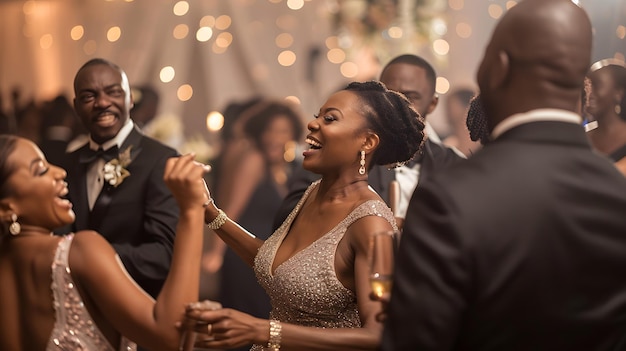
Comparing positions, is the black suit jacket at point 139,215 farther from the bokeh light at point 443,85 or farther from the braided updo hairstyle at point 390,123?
the bokeh light at point 443,85

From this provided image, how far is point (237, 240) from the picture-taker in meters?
3.10

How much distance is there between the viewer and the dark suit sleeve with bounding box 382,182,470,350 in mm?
1668

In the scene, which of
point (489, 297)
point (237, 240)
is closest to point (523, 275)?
point (489, 297)

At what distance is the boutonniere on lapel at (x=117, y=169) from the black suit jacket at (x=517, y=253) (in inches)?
81.7

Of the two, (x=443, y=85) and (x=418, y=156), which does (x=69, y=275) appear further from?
(x=443, y=85)

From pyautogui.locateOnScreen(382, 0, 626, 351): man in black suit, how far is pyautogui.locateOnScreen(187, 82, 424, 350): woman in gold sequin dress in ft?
2.32

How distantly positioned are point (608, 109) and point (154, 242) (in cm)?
218

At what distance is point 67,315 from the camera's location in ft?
7.60

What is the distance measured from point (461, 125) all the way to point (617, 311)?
4.96 m

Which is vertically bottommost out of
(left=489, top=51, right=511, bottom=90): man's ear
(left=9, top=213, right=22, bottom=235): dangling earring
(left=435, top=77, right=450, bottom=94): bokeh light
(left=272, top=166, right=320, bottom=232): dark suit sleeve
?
(left=435, top=77, right=450, bottom=94): bokeh light

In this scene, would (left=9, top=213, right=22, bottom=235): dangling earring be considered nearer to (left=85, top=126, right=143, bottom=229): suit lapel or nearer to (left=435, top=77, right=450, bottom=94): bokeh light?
(left=85, top=126, right=143, bottom=229): suit lapel

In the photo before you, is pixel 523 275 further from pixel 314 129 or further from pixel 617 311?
pixel 314 129

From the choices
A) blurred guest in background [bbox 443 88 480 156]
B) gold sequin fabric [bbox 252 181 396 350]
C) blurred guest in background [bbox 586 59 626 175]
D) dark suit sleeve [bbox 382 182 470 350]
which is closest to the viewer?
dark suit sleeve [bbox 382 182 470 350]

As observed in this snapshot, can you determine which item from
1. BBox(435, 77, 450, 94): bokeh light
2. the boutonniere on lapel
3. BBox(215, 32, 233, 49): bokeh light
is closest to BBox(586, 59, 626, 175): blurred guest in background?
the boutonniere on lapel
